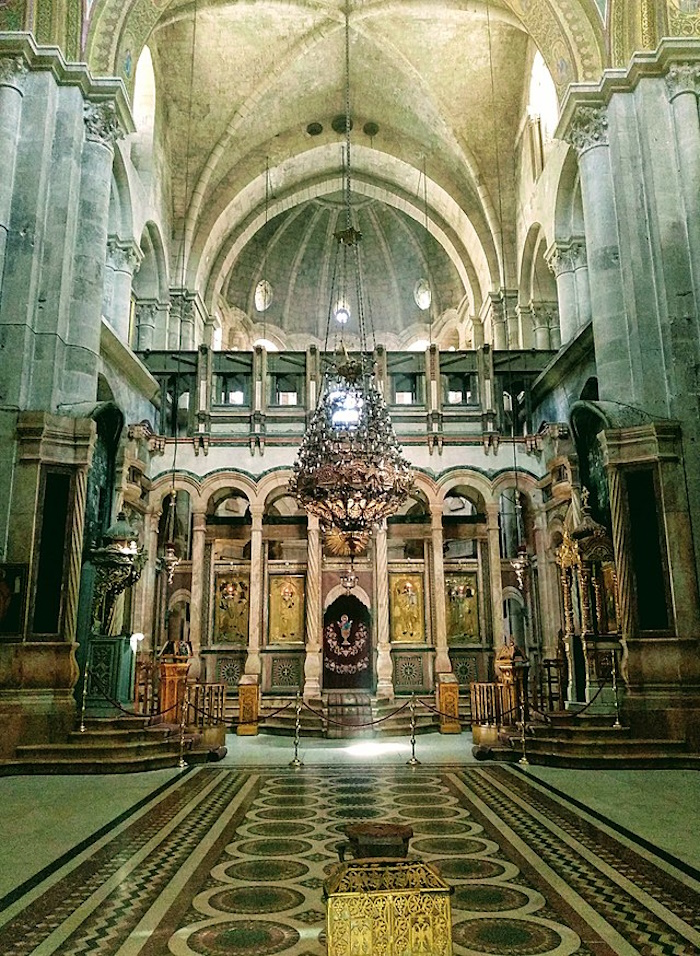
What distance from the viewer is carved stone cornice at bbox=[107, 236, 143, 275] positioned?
14336 mm

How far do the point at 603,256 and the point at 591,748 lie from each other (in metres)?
6.56

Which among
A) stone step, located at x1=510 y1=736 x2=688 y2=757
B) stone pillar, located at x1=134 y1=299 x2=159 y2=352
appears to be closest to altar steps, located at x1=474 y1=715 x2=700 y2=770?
stone step, located at x1=510 y1=736 x2=688 y2=757

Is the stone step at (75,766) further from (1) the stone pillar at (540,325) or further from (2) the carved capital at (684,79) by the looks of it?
(1) the stone pillar at (540,325)

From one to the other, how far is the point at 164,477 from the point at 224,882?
470 inches

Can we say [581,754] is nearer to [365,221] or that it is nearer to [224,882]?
[224,882]

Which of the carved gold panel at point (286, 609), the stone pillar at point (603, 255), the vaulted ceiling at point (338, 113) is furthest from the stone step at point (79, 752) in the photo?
the vaulted ceiling at point (338, 113)

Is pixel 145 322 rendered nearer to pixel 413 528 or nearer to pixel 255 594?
pixel 255 594

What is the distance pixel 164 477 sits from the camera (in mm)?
15516

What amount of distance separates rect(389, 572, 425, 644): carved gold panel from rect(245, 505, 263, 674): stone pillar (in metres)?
2.69

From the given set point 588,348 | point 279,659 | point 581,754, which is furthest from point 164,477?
point 581,754

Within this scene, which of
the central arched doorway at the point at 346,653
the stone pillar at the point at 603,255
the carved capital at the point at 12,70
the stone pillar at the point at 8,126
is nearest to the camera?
the stone pillar at the point at 8,126

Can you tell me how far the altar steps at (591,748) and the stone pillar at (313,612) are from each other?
5.51 m

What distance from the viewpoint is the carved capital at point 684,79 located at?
10109 mm

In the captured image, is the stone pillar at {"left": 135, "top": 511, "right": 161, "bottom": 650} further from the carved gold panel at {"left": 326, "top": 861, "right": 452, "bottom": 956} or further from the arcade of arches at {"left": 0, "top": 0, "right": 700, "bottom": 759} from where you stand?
the carved gold panel at {"left": 326, "top": 861, "right": 452, "bottom": 956}
